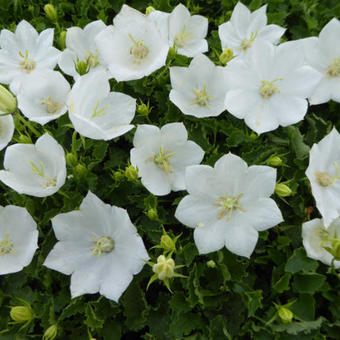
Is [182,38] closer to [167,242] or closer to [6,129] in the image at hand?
[6,129]

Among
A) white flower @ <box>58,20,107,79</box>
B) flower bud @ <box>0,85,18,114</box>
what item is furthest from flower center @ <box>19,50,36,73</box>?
flower bud @ <box>0,85,18,114</box>

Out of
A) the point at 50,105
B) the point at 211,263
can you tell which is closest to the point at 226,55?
the point at 50,105

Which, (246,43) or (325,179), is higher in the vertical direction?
(246,43)

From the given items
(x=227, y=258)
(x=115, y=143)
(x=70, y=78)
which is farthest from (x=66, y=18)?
(x=227, y=258)

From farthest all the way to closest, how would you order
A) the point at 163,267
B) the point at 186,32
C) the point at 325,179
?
1. the point at 186,32
2. the point at 325,179
3. the point at 163,267

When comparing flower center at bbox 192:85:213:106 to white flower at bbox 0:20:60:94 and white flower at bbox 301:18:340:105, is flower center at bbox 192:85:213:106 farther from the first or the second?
white flower at bbox 0:20:60:94

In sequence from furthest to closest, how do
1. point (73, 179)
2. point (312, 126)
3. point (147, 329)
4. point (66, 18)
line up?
point (66, 18) → point (312, 126) → point (147, 329) → point (73, 179)

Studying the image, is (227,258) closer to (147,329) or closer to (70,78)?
(147,329)
